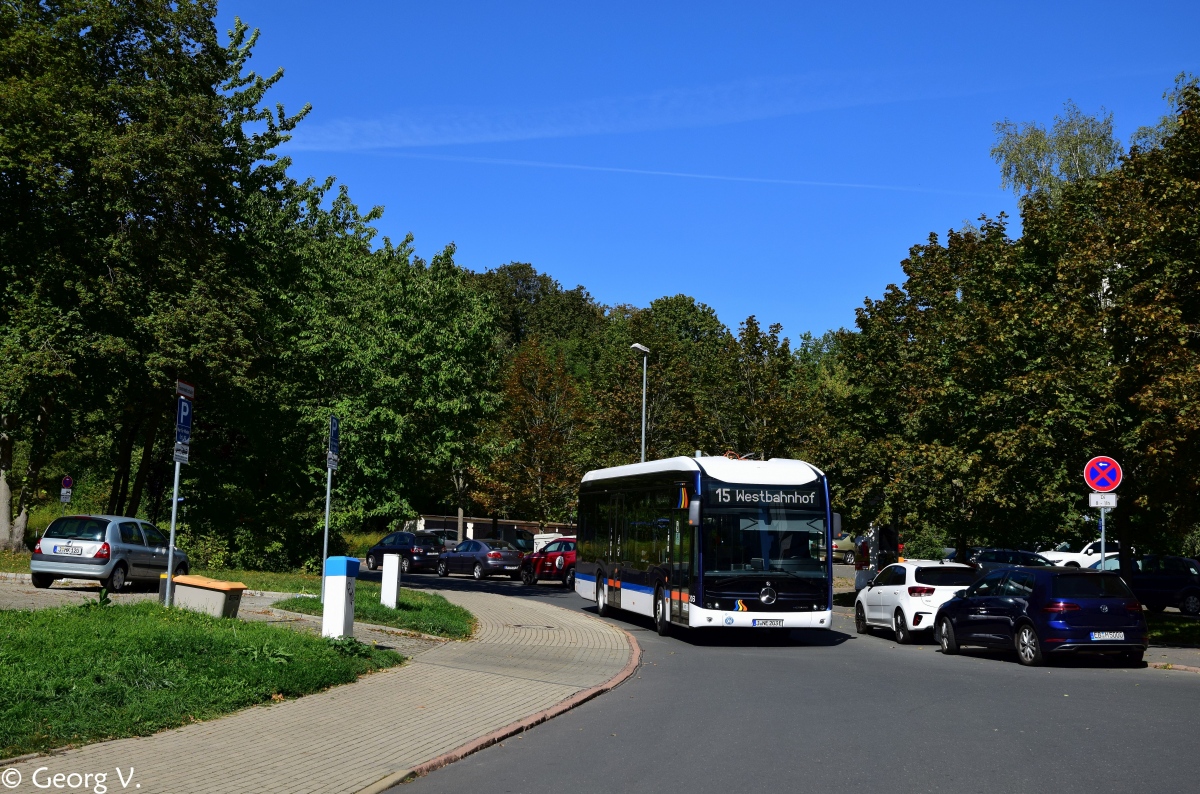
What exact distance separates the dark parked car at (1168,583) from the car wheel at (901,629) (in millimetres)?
12804

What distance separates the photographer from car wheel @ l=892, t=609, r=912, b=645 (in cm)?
2147

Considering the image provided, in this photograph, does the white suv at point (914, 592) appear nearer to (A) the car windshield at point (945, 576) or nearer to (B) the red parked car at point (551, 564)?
(A) the car windshield at point (945, 576)

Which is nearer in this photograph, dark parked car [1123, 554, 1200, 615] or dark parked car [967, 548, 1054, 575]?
dark parked car [1123, 554, 1200, 615]

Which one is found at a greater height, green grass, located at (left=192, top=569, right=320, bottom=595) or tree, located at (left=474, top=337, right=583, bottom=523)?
tree, located at (left=474, top=337, right=583, bottom=523)

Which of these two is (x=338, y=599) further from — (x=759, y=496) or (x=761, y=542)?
(x=759, y=496)

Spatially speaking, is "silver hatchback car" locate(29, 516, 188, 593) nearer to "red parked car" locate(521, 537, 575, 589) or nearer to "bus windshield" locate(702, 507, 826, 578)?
"bus windshield" locate(702, 507, 826, 578)

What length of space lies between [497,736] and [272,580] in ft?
59.7

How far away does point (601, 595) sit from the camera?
25797mm

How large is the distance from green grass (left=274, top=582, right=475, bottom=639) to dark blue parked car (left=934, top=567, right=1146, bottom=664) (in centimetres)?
868

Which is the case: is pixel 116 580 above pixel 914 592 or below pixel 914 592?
below

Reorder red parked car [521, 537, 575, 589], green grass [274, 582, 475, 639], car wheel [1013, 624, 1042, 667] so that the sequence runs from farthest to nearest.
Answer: red parked car [521, 537, 575, 589] → green grass [274, 582, 475, 639] → car wheel [1013, 624, 1042, 667]

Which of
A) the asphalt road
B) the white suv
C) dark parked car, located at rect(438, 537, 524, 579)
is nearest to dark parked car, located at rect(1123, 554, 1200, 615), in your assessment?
the white suv

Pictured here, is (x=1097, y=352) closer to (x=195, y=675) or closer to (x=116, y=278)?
(x=195, y=675)

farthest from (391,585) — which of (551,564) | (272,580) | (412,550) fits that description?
(412,550)
